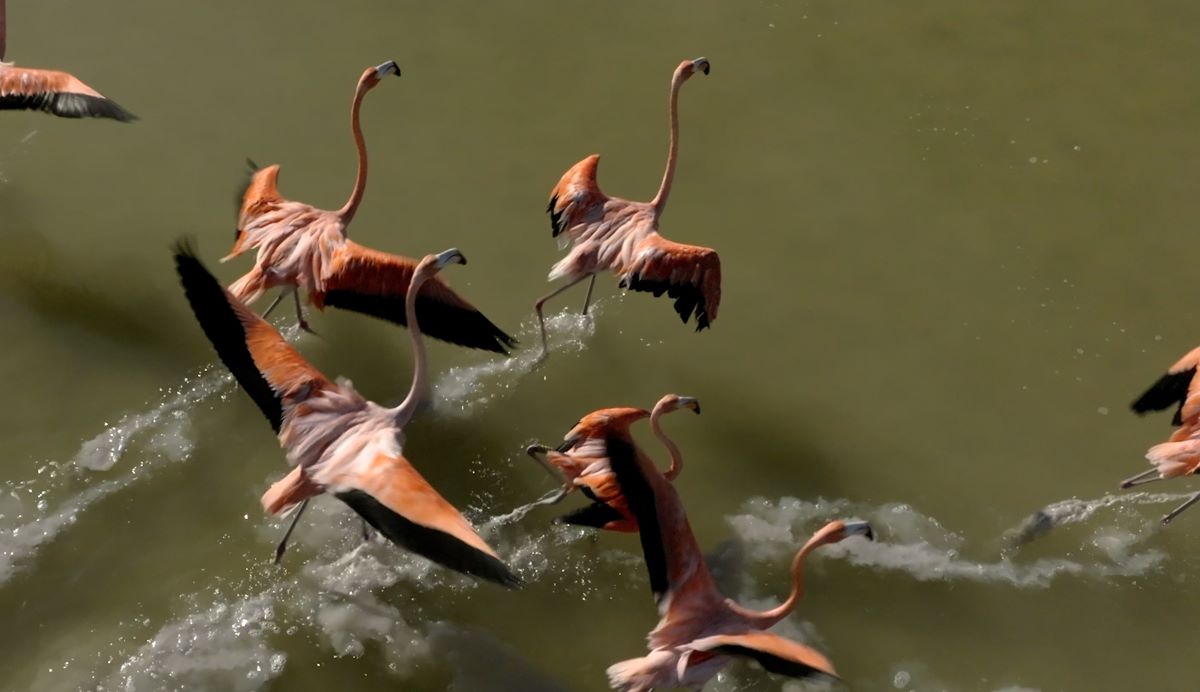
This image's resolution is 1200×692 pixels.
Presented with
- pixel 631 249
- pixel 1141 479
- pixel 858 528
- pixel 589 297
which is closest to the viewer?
pixel 858 528

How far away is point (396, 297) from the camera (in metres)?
Result: 4.11

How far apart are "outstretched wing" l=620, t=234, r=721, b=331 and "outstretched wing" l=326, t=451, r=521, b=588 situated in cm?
133

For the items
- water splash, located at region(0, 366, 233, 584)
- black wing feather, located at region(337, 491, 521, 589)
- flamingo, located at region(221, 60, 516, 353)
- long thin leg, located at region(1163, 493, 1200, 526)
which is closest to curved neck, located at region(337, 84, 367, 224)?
flamingo, located at region(221, 60, 516, 353)

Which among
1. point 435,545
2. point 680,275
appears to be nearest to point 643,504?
point 435,545

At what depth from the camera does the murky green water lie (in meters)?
4.00

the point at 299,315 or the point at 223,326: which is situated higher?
the point at 223,326

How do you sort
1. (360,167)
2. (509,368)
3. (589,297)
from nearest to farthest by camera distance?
1. (360,167)
2. (509,368)
3. (589,297)

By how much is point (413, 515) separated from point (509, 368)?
163cm

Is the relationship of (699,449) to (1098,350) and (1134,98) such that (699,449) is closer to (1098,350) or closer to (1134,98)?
(1098,350)

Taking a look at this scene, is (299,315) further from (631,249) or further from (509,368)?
(631,249)

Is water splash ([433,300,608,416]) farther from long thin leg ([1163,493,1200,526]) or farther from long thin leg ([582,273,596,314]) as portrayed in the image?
long thin leg ([1163,493,1200,526])

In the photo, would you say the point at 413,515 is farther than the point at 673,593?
No

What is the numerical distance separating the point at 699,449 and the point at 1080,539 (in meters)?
1.55

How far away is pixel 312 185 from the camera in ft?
17.3
